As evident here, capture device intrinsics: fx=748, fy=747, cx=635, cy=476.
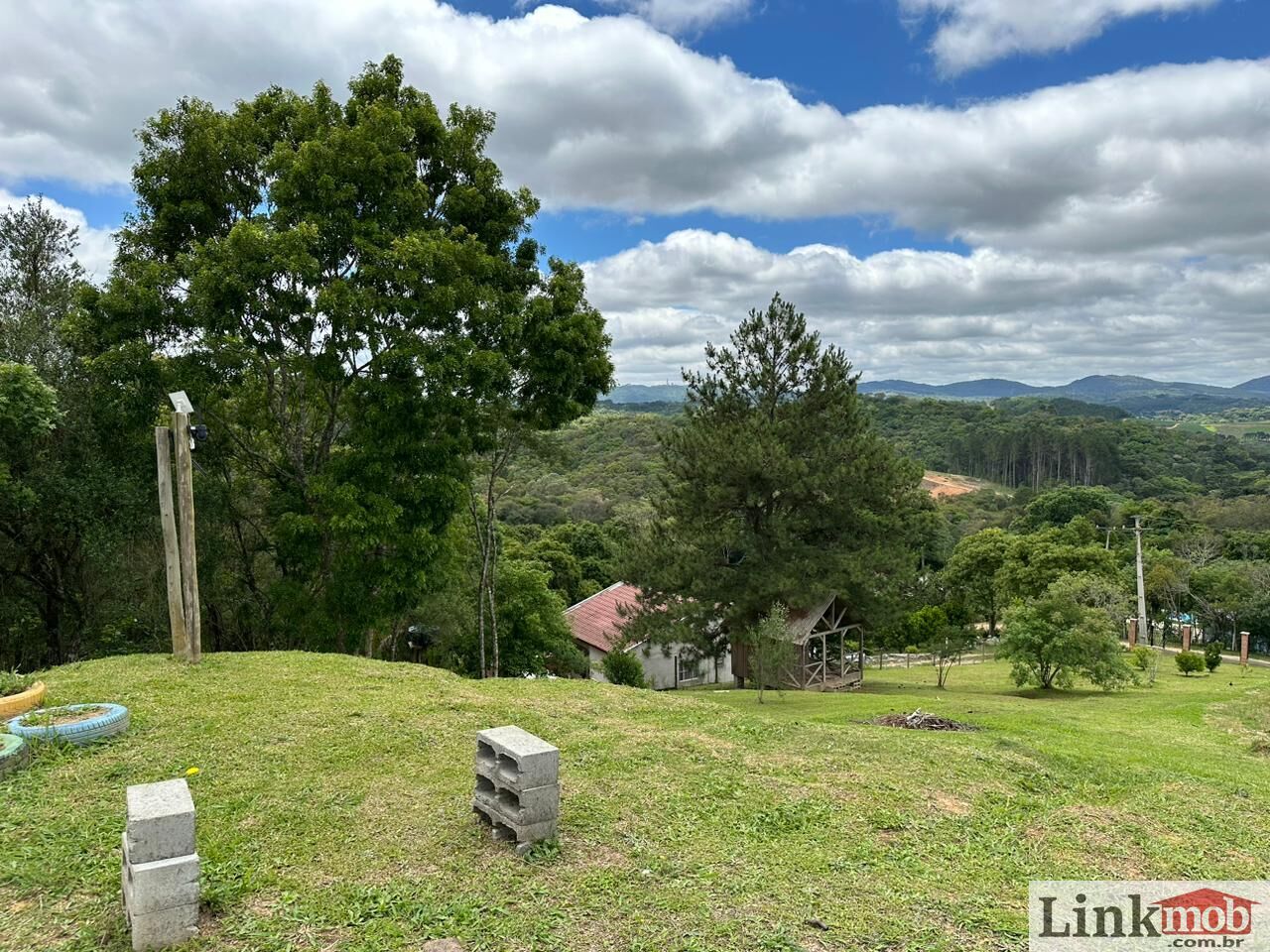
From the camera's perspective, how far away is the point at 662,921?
12.6 ft

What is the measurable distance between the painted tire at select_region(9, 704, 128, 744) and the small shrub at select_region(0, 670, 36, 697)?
0.68 metres

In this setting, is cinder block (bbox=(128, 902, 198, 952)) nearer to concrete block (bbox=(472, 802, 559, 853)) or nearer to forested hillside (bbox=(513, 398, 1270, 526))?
concrete block (bbox=(472, 802, 559, 853))

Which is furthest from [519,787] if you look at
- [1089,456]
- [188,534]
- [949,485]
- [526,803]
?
[1089,456]

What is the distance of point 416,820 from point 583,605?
86.2 ft

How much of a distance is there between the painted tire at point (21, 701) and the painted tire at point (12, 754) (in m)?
1.22

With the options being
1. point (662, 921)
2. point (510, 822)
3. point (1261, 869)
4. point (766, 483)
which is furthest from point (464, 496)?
point (1261, 869)

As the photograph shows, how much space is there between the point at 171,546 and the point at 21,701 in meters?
2.58

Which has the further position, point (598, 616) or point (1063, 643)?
point (598, 616)

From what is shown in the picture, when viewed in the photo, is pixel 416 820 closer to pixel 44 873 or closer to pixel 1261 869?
pixel 44 873

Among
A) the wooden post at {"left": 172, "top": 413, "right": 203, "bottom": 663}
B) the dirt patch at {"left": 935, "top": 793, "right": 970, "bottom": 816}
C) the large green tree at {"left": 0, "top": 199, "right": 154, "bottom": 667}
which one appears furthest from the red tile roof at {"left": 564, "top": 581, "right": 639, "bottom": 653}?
the dirt patch at {"left": 935, "top": 793, "right": 970, "bottom": 816}

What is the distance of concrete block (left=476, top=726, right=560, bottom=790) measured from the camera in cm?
446

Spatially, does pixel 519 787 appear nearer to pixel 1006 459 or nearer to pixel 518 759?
pixel 518 759

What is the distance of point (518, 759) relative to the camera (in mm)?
4449

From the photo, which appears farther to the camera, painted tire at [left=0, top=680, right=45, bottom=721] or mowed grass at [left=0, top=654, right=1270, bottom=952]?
painted tire at [left=0, top=680, right=45, bottom=721]
